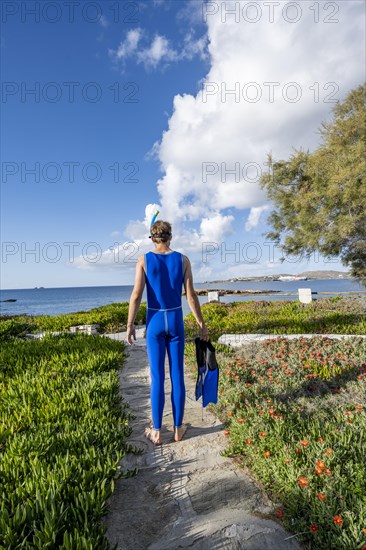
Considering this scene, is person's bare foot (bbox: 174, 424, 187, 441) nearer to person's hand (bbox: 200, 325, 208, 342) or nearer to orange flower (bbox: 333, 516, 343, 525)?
person's hand (bbox: 200, 325, 208, 342)

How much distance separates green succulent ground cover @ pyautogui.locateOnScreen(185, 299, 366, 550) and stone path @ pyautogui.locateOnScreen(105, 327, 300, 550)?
0.57 feet

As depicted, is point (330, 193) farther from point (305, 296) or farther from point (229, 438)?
point (229, 438)

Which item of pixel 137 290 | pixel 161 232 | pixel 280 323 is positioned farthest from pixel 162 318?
pixel 280 323

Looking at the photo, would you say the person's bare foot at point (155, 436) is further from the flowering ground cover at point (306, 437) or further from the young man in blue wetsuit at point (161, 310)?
the flowering ground cover at point (306, 437)

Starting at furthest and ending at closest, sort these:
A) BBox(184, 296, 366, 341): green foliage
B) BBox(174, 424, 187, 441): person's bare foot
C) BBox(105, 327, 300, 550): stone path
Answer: BBox(184, 296, 366, 341): green foliage < BBox(174, 424, 187, 441): person's bare foot < BBox(105, 327, 300, 550): stone path

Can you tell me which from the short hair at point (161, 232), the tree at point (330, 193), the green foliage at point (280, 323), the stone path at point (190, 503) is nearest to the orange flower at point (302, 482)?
the stone path at point (190, 503)

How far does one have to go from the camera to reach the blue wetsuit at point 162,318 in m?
3.63

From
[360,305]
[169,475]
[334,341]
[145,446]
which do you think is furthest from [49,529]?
[360,305]

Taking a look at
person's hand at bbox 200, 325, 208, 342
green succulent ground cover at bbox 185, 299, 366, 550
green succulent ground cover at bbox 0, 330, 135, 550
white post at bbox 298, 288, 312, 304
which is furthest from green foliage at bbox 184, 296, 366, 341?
person's hand at bbox 200, 325, 208, 342

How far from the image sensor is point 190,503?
2.67m

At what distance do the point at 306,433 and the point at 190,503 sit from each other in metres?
1.53

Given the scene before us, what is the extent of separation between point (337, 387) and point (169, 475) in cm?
368

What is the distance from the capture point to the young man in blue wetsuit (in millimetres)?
3629

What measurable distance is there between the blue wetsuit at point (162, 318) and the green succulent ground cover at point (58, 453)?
788 mm
